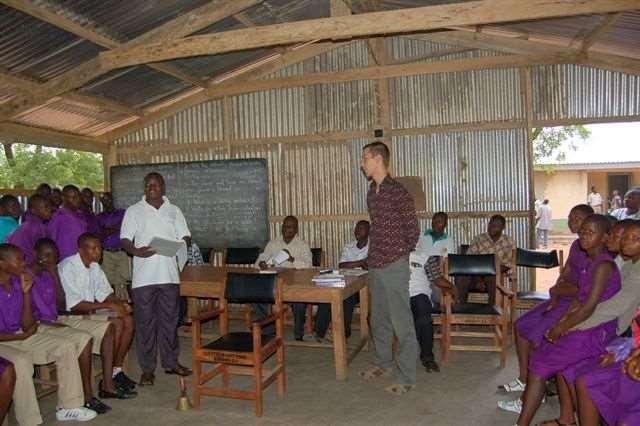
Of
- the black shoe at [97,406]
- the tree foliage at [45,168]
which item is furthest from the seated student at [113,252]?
the tree foliage at [45,168]

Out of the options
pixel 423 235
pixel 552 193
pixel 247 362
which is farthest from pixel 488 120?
pixel 552 193

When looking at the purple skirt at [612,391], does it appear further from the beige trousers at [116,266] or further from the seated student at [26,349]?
the beige trousers at [116,266]

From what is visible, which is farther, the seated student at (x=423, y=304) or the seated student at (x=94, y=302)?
the seated student at (x=423, y=304)

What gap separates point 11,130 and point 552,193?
1631 centimetres

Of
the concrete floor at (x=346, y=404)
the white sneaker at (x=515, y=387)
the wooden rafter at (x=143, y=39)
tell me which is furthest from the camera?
the wooden rafter at (x=143, y=39)

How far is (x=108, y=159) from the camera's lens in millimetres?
8406

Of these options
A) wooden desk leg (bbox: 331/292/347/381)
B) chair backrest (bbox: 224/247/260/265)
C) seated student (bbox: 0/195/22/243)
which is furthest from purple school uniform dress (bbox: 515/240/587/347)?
seated student (bbox: 0/195/22/243)

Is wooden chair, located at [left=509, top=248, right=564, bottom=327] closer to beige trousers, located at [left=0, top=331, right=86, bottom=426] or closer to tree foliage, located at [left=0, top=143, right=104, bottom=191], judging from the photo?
beige trousers, located at [left=0, top=331, right=86, bottom=426]

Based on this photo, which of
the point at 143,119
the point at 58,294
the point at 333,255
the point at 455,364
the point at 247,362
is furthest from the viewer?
the point at 143,119

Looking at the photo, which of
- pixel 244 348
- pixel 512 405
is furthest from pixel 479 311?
pixel 244 348

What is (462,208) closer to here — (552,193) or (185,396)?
(185,396)

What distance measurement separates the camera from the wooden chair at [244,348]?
3.88 meters

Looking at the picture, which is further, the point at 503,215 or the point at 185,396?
the point at 503,215

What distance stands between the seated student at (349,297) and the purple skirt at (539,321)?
2.13 metres
